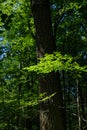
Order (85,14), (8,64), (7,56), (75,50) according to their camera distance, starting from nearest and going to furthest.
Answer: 1. (85,14)
2. (75,50)
3. (7,56)
4. (8,64)

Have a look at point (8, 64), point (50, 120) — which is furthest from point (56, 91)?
point (8, 64)

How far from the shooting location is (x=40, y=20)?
232 inches

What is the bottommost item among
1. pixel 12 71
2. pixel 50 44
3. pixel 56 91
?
pixel 12 71

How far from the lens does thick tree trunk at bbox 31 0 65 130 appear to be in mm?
5578

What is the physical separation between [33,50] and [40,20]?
43.9 ft

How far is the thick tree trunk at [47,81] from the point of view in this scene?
5.58m

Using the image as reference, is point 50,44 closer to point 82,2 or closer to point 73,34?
point 82,2

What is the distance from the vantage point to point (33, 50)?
19.3 metres

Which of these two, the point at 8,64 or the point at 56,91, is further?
the point at 8,64

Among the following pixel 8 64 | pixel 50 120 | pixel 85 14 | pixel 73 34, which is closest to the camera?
pixel 50 120

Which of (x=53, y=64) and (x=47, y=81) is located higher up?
(x=53, y=64)

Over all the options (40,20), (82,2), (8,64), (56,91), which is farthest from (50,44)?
(8,64)

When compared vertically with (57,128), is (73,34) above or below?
above

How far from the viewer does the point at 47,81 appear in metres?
5.73
